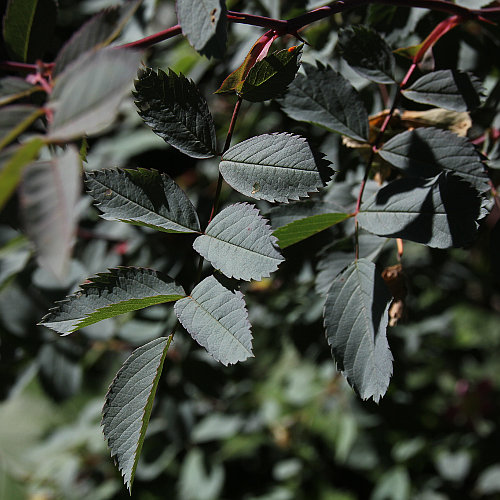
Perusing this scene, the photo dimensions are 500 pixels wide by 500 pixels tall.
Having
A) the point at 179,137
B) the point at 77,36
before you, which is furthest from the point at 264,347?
the point at 77,36

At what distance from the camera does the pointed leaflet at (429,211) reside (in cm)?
69

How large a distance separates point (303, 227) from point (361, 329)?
160 mm

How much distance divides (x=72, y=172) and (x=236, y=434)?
1682 millimetres

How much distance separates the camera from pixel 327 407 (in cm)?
206

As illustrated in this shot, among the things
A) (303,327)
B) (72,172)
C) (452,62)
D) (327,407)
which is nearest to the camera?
(72,172)

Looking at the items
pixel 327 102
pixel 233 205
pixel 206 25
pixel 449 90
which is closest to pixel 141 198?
pixel 233 205

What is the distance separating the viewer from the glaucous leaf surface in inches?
25.8

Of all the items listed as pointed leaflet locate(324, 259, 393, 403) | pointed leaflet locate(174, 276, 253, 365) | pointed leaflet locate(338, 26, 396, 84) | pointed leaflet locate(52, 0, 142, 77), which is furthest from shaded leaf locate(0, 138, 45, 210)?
pointed leaflet locate(338, 26, 396, 84)

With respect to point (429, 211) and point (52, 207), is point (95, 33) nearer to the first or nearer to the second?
point (52, 207)

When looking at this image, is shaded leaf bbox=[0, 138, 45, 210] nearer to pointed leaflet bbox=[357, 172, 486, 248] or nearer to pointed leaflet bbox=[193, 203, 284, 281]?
pointed leaflet bbox=[193, 203, 284, 281]

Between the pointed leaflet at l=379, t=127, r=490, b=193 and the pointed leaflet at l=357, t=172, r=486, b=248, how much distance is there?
0.04 m

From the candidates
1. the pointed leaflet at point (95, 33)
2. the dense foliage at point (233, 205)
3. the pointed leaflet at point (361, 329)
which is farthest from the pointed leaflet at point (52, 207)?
the pointed leaflet at point (361, 329)

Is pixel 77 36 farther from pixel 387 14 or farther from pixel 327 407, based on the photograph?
pixel 327 407

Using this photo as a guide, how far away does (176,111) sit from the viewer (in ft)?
2.26
